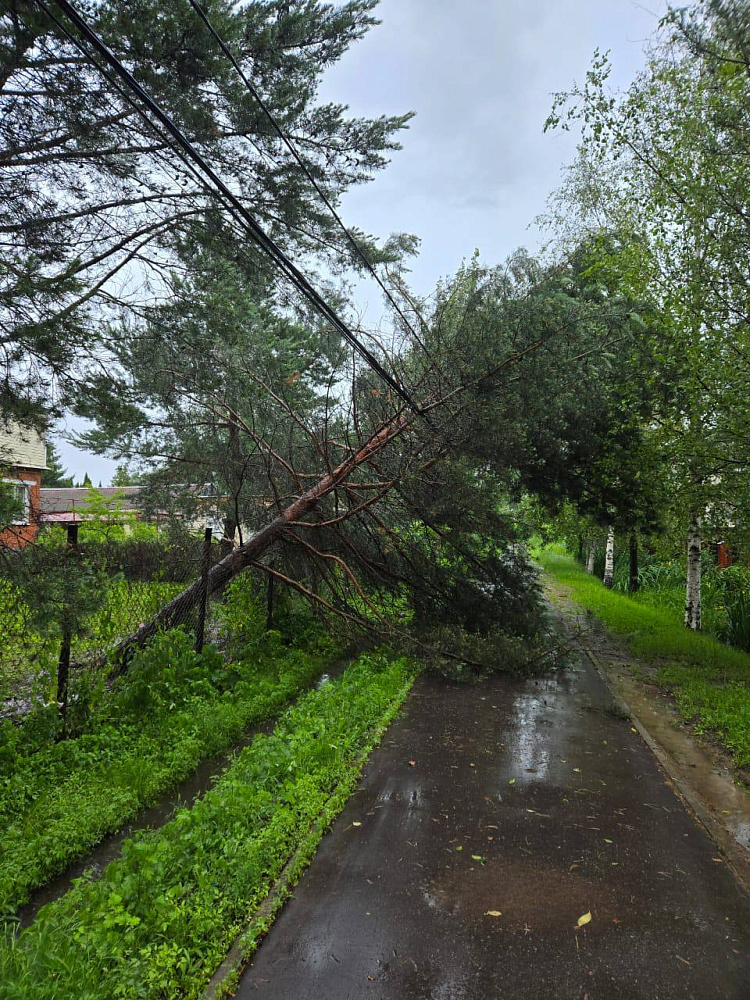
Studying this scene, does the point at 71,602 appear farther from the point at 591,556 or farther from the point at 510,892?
the point at 591,556

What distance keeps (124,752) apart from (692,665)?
876 cm

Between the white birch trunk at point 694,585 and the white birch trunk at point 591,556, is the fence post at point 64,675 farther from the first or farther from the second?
the white birch trunk at point 591,556

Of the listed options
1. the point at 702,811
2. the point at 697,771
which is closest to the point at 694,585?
the point at 697,771

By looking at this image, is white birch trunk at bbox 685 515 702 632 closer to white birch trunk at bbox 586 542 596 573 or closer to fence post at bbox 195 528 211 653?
fence post at bbox 195 528 211 653

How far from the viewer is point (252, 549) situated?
9453mm

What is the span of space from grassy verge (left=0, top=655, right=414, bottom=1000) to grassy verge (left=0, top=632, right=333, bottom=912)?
544 millimetres

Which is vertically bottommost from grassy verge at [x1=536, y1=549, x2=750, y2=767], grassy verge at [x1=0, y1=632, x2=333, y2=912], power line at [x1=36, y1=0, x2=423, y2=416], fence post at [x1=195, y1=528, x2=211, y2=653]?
grassy verge at [x1=0, y1=632, x2=333, y2=912]

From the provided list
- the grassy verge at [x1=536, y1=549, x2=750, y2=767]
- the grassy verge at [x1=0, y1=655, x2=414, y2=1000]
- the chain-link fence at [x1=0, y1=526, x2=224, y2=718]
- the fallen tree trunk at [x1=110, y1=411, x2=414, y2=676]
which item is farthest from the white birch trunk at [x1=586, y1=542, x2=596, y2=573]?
the grassy verge at [x1=0, y1=655, x2=414, y2=1000]

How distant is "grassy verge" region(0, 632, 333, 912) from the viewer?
14.2ft

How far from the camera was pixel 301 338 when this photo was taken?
46.3ft

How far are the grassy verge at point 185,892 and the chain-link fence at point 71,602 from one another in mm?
1660

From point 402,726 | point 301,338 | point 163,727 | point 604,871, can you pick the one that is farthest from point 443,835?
point 301,338

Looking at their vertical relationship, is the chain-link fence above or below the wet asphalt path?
above

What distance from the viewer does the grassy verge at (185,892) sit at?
9.48ft
